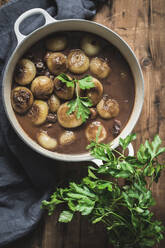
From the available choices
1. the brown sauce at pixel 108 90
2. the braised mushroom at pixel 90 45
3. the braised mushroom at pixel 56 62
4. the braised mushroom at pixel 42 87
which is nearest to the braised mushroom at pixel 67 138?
the brown sauce at pixel 108 90

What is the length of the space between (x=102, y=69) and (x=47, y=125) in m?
0.46

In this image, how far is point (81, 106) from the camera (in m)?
1.78

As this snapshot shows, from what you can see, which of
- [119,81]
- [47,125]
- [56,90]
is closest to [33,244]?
[47,125]

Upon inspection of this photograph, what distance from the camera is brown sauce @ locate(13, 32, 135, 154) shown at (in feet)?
6.15

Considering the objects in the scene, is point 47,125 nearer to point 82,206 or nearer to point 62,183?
point 62,183

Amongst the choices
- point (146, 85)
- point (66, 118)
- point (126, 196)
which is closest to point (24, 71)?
point (66, 118)

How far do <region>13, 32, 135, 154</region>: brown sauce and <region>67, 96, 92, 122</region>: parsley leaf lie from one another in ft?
0.35

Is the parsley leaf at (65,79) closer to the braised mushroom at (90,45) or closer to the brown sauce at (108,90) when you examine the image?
the brown sauce at (108,90)

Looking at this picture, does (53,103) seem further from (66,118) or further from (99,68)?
(99,68)

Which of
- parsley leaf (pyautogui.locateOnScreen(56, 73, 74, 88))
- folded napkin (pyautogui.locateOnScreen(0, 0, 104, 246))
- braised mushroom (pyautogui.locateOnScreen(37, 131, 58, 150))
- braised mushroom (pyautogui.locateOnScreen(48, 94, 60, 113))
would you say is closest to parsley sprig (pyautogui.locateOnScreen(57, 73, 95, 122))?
parsley leaf (pyautogui.locateOnScreen(56, 73, 74, 88))

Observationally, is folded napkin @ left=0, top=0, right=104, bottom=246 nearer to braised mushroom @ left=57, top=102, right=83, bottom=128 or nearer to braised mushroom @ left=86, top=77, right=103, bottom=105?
braised mushroom @ left=57, top=102, right=83, bottom=128

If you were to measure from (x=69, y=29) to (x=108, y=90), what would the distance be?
16.7 inches

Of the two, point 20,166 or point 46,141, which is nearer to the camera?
point 46,141

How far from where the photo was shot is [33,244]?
2.00 meters
